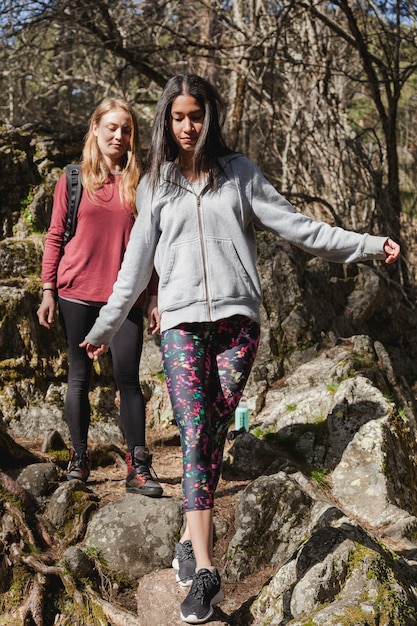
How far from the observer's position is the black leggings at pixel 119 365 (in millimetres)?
3871

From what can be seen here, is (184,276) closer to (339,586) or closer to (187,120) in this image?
(187,120)

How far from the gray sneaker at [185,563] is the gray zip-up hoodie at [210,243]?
896mm

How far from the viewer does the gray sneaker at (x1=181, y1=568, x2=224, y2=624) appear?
8.42ft

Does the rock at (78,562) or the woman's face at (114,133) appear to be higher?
the woman's face at (114,133)

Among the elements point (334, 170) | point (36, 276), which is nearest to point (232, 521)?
point (36, 276)

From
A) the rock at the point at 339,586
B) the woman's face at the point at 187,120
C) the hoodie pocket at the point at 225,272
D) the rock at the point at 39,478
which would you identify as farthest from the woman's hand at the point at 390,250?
the rock at the point at 39,478

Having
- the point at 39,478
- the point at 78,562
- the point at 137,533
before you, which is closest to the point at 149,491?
the point at 137,533

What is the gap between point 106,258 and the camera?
388cm

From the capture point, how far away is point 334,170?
29.2ft

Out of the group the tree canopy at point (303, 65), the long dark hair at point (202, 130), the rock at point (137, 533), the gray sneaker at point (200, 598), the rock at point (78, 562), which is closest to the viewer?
the gray sneaker at point (200, 598)

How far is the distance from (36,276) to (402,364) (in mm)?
3936

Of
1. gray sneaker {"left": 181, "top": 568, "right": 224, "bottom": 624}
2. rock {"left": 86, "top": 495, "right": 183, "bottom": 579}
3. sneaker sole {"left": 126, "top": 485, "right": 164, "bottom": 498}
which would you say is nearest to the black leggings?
sneaker sole {"left": 126, "top": 485, "right": 164, "bottom": 498}

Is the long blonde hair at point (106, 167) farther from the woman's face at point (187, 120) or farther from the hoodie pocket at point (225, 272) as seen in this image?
the hoodie pocket at point (225, 272)

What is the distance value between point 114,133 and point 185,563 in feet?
7.48
